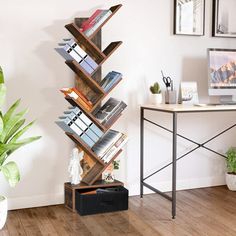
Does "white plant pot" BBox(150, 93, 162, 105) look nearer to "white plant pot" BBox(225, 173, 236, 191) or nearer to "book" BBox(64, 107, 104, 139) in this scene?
"book" BBox(64, 107, 104, 139)

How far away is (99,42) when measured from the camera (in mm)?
3254

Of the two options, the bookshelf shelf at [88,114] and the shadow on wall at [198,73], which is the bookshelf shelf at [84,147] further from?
the shadow on wall at [198,73]

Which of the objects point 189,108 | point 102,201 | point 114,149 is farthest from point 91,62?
point 102,201

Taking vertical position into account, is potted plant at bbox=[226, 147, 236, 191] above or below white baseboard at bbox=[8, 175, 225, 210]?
→ above

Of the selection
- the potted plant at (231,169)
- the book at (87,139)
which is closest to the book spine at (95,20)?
the book at (87,139)

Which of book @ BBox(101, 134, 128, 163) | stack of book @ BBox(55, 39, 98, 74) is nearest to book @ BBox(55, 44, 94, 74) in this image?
stack of book @ BBox(55, 39, 98, 74)

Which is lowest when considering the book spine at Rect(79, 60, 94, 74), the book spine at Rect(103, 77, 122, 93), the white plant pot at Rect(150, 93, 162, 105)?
the white plant pot at Rect(150, 93, 162, 105)

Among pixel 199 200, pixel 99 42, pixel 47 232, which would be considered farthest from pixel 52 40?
pixel 199 200

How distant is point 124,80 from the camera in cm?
349

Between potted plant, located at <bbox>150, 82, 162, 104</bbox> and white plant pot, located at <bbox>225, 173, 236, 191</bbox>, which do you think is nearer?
potted plant, located at <bbox>150, 82, 162, 104</bbox>

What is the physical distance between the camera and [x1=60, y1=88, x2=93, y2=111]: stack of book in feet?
9.85

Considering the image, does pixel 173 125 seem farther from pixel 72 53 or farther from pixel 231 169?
pixel 231 169

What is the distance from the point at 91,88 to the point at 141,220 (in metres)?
1.13

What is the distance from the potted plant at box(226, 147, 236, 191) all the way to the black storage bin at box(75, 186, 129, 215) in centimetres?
115
